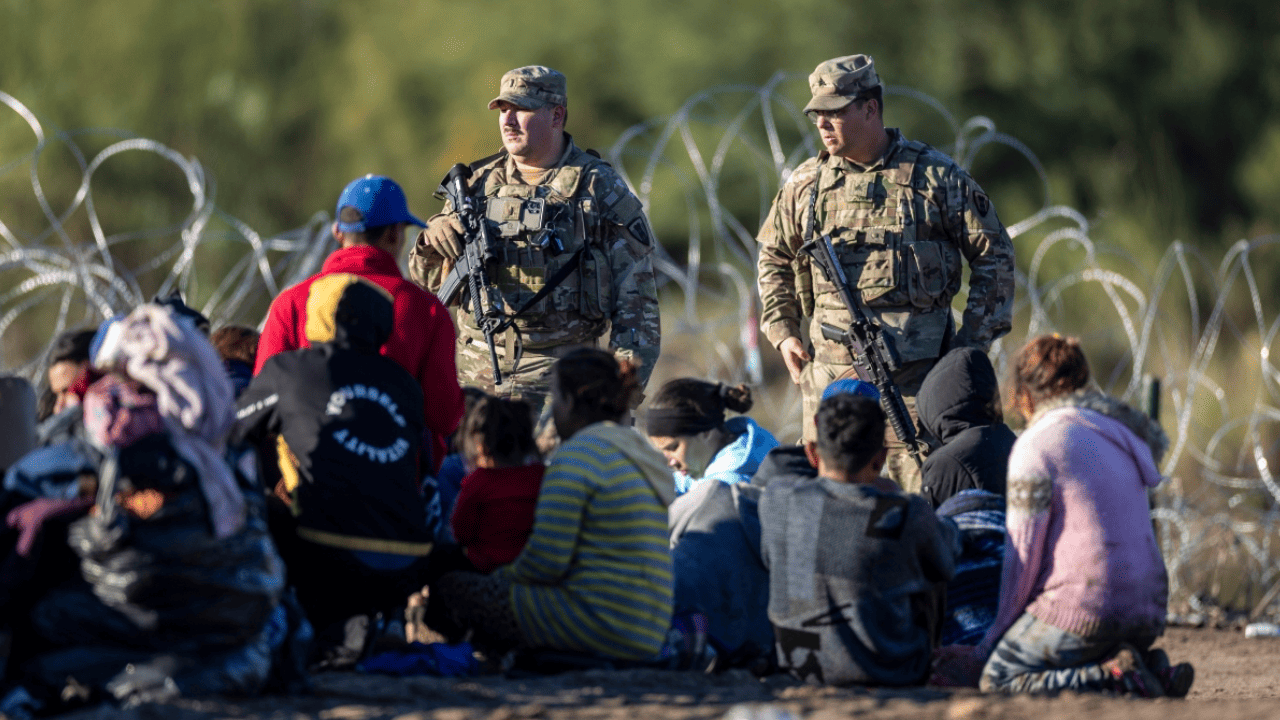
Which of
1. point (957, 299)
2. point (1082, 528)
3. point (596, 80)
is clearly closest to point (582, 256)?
point (1082, 528)

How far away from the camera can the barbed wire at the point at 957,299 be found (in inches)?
238

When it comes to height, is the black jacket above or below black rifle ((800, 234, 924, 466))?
below

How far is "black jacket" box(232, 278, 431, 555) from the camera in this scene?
141 inches

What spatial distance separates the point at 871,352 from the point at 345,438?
7.23ft

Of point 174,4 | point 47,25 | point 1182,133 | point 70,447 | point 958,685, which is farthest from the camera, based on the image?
point 174,4

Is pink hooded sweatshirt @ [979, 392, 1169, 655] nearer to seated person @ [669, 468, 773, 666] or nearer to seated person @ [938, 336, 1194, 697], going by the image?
seated person @ [938, 336, 1194, 697]

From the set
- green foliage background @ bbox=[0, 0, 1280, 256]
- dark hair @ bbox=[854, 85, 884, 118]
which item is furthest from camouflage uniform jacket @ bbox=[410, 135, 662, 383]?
green foliage background @ bbox=[0, 0, 1280, 256]

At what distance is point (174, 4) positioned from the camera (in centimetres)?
2109

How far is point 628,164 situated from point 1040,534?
16.7 metres

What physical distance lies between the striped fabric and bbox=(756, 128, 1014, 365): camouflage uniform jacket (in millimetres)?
1781

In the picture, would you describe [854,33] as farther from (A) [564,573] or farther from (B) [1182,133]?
(A) [564,573]

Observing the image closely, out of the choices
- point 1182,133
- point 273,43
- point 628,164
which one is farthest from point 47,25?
point 1182,133

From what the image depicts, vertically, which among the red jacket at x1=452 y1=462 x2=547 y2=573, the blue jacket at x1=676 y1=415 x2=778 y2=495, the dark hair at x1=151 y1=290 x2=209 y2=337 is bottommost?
the red jacket at x1=452 y1=462 x2=547 y2=573

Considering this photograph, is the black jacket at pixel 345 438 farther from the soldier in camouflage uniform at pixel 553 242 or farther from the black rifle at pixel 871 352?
the black rifle at pixel 871 352
